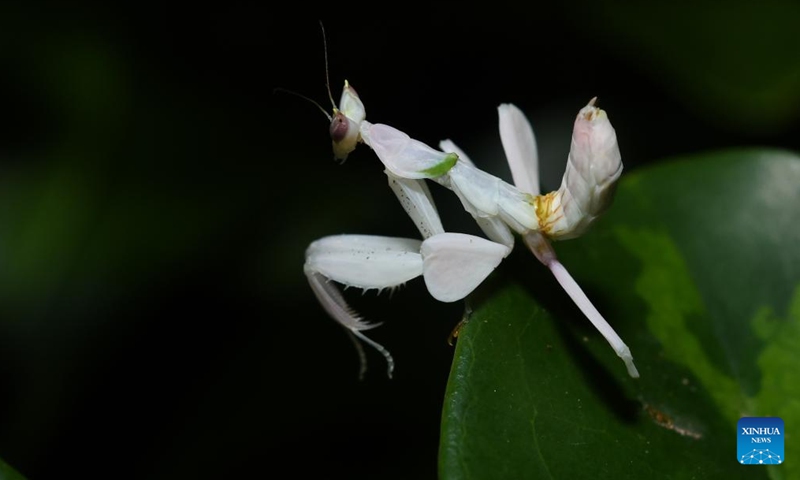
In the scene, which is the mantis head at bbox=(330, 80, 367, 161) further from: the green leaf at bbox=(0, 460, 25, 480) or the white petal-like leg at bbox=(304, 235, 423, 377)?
the green leaf at bbox=(0, 460, 25, 480)

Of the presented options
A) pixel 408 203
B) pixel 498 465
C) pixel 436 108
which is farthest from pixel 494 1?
pixel 498 465

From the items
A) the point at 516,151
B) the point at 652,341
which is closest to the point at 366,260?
the point at 516,151

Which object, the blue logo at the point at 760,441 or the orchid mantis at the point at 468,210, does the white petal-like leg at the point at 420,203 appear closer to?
the orchid mantis at the point at 468,210

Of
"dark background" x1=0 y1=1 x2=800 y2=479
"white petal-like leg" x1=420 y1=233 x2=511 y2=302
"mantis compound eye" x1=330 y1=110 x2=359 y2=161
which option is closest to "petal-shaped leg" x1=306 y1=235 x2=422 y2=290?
"white petal-like leg" x1=420 y1=233 x2=511 y2=302

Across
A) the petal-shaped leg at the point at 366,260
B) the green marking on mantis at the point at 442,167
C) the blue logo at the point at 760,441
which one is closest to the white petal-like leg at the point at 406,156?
the green marking on mantis at the point at 442,167

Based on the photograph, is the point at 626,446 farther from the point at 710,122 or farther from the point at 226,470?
the point at 710,122
